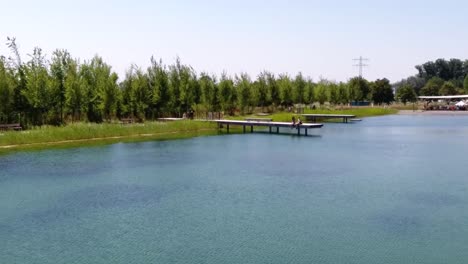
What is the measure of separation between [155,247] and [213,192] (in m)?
7.05

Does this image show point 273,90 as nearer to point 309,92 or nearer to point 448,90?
point 309,92

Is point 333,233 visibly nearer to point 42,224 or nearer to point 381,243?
point 381,243

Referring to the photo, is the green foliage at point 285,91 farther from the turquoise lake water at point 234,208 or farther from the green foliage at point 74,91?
the turquoise lake water at point 234,208

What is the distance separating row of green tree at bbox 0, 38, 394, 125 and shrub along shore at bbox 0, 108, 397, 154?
360 cm

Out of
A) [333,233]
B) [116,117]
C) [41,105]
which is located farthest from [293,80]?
[333,233]

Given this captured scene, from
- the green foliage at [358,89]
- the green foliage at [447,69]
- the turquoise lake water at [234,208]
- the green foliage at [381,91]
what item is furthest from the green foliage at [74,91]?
the green foliage at [447,69]

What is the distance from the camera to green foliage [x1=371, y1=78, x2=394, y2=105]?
116375 millimetres

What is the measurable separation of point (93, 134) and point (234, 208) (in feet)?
87.8

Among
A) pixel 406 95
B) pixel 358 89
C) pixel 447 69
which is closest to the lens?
pixel 358 89

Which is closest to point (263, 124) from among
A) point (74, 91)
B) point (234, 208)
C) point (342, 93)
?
point (74, 91)

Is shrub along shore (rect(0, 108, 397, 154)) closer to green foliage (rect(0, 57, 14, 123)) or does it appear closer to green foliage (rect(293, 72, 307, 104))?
green foliage (rect(0, 57, 14, 123))

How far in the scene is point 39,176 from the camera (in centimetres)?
2412

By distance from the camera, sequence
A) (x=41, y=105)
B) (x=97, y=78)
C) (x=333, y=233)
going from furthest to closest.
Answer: (x=97, y=78), (x=41, y=105), (x=333, y=233)

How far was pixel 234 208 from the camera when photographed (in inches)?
687
